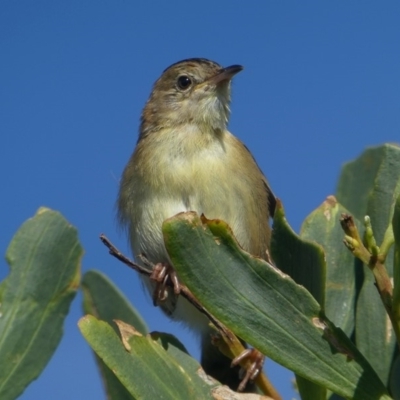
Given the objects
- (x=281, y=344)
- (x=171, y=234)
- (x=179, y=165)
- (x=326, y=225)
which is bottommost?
(x=281, y=344)

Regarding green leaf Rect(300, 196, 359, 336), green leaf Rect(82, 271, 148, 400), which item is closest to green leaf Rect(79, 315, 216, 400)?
green leaf Rect(300, 196, 359, 336)

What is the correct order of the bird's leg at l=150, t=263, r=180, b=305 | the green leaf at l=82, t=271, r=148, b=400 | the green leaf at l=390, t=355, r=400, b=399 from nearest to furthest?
the green leaf at l=390, t=355, r=400, b=399
the green leaf at l=82, t=271, r=148, b=400
the bird's leg at l=150, t=263, r=180, b=305

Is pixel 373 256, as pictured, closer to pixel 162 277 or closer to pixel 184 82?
pixel 162 277

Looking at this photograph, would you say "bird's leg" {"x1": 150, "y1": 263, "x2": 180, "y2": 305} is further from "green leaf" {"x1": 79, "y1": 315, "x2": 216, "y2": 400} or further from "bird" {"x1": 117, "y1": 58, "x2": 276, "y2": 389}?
"green leaf" {"x1": 79, "y1": 315, "x2": 216, "y2": 400}

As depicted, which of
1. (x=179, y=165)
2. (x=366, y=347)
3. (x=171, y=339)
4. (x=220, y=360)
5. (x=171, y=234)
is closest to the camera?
(x=171, y=234)

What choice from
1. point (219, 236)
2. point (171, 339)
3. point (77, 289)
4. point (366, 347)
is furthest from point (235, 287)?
point (77, 289)

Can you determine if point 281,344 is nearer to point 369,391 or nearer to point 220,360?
point 369,391
